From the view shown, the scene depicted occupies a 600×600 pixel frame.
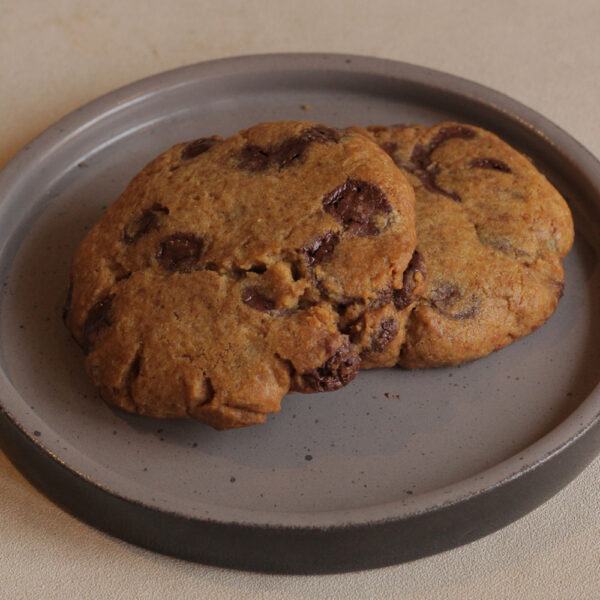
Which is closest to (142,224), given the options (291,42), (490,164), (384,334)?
(384,334)

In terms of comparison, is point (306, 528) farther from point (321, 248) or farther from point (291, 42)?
point (291, 42)

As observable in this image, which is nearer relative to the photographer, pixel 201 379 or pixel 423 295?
pixel 201 379

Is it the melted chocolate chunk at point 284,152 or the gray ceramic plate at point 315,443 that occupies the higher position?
the melted chocolate chunk at point 284,152

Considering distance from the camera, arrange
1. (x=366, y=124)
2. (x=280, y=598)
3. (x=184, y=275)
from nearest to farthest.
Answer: (x=280, y=598) < (x=184, y=275) < (x=366, y=124)

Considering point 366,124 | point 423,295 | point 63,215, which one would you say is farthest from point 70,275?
point 366,124

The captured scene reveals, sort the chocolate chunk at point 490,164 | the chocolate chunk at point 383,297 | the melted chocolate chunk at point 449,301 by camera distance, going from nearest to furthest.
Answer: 1. the chocolate chunk at point 383,297
2. the melted chocolate chunk at point 449,301
3. the chocolate chunk at point 490,164

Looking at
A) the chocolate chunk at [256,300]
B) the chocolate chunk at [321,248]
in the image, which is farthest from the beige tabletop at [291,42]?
the chocolate chunk at [321,248]

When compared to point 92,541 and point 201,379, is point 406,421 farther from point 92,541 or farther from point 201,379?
point 92,541

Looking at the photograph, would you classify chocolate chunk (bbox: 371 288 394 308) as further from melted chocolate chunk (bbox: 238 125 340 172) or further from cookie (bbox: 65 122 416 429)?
melted chocolate chunk (bbox: 238 125 340 172)

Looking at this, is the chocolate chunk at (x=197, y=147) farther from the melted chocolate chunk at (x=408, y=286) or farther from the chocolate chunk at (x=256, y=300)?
the melted chocolate chunk at (x=408, y=286)
